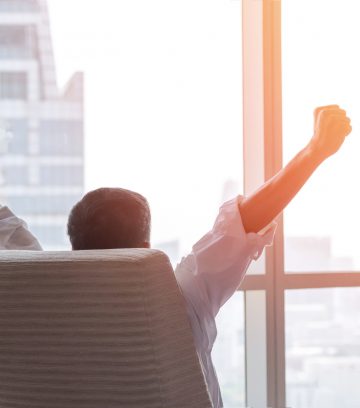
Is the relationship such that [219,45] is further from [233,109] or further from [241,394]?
[241,394]

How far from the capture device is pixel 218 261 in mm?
1399

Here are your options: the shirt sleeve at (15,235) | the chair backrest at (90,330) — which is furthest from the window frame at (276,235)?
the chair backrest at (90,330)

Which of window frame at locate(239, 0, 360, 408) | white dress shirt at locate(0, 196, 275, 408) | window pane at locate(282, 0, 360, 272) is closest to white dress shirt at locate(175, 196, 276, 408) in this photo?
white dress shirt at locate(0, 196, 275, 408)

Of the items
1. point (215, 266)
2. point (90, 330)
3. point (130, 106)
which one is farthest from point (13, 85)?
point (90, 330)

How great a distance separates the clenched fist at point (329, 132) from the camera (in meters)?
1.35

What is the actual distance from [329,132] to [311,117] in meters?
1.36

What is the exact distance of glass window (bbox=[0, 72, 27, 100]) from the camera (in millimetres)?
2443

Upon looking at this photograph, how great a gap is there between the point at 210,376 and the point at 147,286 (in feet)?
1.36

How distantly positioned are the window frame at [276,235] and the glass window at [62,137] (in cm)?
58

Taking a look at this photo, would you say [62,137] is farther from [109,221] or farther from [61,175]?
[109,221]

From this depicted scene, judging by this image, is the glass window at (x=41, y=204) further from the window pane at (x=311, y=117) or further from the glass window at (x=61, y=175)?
the window pane at (x=311, y=117)

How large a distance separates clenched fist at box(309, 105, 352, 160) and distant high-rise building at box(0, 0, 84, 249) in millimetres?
1266

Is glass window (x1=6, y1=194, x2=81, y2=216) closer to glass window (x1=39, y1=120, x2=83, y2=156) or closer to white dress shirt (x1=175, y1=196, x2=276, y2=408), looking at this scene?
glass window (x1=39, y1=120, x2=83, y2=156)

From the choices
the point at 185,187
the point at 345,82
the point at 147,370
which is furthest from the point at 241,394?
the point at 147,370
